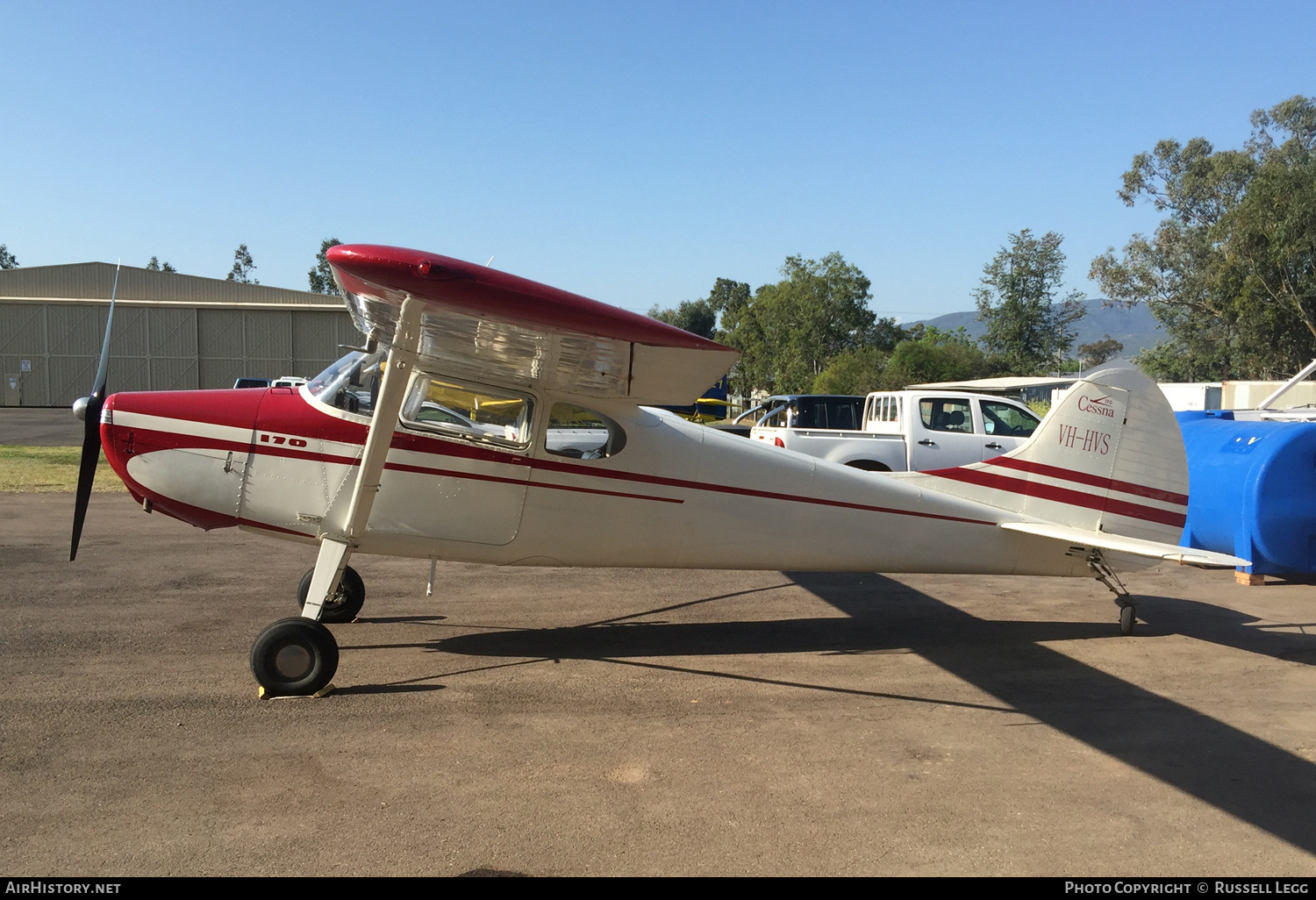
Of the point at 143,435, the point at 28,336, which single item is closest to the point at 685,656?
the point at 143,435

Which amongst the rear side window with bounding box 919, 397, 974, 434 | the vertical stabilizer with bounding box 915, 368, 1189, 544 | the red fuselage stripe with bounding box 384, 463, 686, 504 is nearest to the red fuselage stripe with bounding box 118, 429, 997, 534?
the red fuselage stripe with bounding box 384, 463, 686, 504

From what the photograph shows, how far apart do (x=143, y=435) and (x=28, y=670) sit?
1.63 m

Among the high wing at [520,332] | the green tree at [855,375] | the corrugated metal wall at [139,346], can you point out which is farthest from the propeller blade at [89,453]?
the corrugated metal wall at [139,346]

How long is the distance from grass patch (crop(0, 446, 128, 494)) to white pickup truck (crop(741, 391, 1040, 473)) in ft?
36.7

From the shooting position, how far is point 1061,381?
32625 millimetres

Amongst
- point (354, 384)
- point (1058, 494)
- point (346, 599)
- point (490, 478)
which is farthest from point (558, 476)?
point (1058, 494)

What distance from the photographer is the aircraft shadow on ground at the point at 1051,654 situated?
451cm

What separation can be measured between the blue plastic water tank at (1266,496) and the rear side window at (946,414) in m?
4.81

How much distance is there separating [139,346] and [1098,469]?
2107 inches

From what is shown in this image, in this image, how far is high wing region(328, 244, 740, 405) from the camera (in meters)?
4.30

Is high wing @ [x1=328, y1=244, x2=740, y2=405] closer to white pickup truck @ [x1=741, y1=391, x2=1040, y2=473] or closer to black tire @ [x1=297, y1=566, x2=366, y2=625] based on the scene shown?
black tire @ [x1=297, y1=566, x2=366, y2=625]

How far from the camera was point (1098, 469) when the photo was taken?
23.9 feet

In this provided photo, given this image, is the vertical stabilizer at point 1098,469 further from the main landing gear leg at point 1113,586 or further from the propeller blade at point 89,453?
the propeller blade at point 89,453

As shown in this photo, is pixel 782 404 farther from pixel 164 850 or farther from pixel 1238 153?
pixel 1238 153
